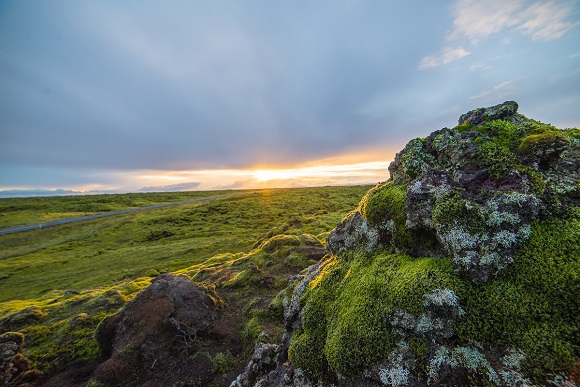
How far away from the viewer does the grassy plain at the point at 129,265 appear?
13.9m

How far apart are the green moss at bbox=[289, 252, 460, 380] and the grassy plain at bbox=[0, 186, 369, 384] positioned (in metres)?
6.08

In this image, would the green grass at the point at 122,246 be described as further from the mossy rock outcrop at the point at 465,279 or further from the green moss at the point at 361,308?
the mossy rock outcrop at the point at 465,279

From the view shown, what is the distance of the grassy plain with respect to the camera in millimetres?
13875

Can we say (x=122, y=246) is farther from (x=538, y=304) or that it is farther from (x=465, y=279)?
(x=538, y=304)

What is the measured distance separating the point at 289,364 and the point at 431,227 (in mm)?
5788

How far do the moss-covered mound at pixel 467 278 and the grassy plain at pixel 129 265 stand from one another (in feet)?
24.1

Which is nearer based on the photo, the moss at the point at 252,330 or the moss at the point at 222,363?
the moss at the point at 222,363

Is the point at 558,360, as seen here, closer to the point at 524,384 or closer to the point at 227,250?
the point at 524,384

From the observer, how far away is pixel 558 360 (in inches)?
150

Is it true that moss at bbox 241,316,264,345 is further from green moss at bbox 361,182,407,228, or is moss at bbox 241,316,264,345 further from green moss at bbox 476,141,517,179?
green moss at bbox 476,141,517,179

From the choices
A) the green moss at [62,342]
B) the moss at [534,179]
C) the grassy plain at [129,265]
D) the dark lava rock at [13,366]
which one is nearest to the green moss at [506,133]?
the moss at [534,179]

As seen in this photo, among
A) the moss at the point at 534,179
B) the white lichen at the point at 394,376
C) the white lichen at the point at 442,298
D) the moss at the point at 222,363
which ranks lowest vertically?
the moss at the point at 222,363

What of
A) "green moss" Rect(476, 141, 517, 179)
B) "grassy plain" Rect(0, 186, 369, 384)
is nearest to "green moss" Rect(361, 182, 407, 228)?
"green moss" Rect(476, 141, 517, 179)

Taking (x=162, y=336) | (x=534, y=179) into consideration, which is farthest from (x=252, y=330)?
(x=534, y=179)
